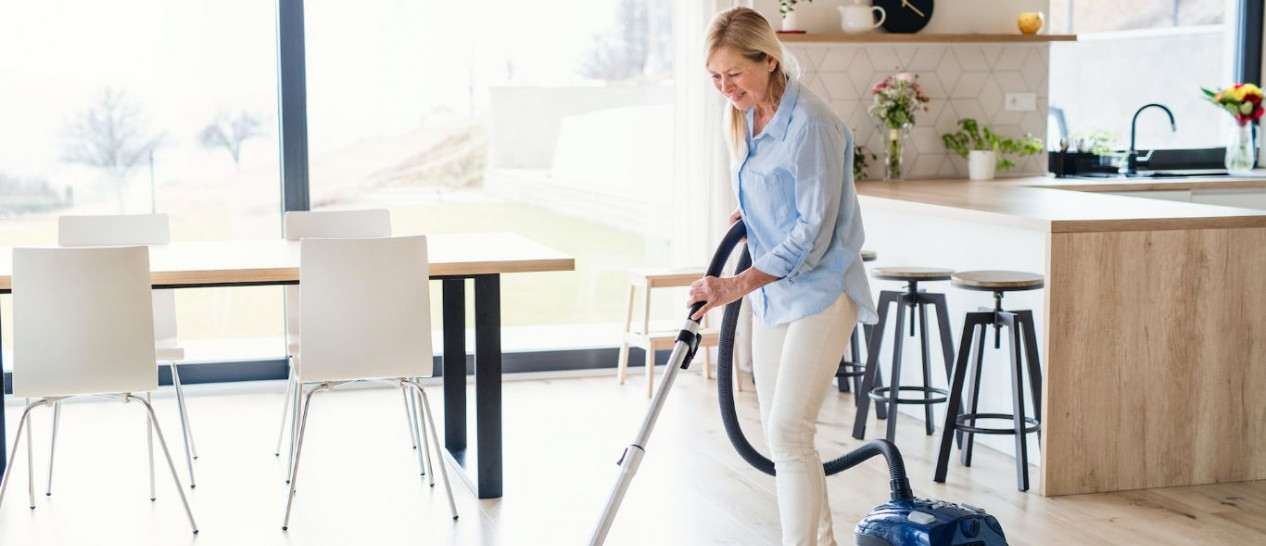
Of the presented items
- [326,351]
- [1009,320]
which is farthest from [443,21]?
[1009,320]

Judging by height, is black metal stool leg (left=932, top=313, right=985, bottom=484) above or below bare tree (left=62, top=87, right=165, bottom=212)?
below

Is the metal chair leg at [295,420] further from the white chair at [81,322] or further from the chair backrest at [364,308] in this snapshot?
the white chair at [81,322]

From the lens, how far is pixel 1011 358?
3678mm

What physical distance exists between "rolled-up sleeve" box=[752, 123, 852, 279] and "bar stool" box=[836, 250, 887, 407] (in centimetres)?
204

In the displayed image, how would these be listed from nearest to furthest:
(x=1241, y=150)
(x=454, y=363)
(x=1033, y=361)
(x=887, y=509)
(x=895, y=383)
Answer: (x=887, y=509) < (x=1033, y=361) < (x=454, y=363) < (x=895, y=383) < (x=1241, y=150)

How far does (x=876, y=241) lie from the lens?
4.81m

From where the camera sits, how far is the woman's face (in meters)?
2.48

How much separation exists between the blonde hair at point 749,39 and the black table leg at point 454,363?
1547mm

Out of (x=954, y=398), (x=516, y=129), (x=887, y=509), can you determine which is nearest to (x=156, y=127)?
(x=516, y=129)

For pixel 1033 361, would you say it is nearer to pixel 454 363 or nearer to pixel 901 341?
pixel 901 341

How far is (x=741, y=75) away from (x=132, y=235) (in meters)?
2.37

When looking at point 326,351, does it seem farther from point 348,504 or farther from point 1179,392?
point 1179,392

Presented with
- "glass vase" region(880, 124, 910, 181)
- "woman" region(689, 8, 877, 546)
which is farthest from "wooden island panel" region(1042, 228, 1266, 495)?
"glass vase" region(880, 124, 910, 181)

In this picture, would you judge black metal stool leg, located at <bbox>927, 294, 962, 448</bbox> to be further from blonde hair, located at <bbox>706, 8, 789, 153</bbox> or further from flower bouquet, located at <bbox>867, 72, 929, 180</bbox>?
blonde hair, located at <bbox>706, 8, 789, 153</bbox>
